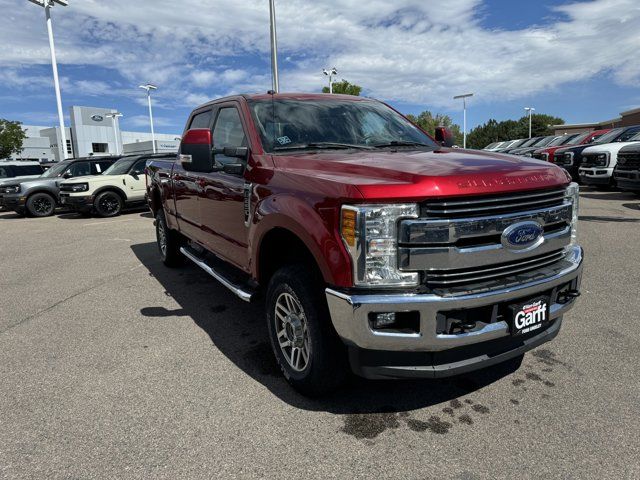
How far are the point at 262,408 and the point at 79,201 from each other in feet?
39.8

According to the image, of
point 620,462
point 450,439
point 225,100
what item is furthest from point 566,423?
point 225,100

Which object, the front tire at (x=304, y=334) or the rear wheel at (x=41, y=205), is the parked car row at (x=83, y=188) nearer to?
the rear wheel at (x=41, y=205)

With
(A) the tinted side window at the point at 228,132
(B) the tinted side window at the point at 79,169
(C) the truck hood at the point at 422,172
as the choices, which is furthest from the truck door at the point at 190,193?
(B) the tinted side window at the point at 79,169

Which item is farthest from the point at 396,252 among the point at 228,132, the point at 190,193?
the point at 190,193

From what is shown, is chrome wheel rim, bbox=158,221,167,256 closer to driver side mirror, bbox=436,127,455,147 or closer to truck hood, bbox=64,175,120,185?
driver side mirror, bbox=436,127,455,147

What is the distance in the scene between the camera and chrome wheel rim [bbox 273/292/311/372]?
2.89 m

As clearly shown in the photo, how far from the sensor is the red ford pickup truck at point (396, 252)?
2.35 metres

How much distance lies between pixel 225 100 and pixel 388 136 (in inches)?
63.1

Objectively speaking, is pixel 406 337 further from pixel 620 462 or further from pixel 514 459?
pixel 620 462

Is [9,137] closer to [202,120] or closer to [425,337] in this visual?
[202,120]

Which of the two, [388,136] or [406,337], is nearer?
[406,337]

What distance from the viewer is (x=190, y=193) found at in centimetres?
499

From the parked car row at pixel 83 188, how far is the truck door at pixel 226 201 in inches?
367

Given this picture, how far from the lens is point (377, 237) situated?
234 cm
